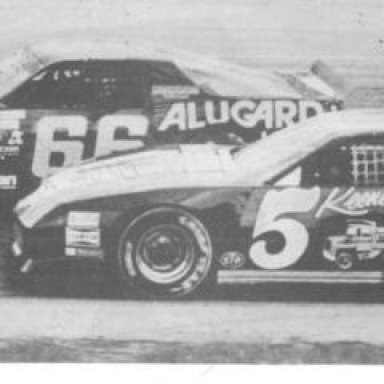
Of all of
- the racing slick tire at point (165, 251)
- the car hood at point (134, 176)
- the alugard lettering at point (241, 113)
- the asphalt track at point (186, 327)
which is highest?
the alugard lettering at point (241, 113)

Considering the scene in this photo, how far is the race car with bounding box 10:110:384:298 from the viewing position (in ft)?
11.7

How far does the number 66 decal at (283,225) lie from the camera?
142 inches

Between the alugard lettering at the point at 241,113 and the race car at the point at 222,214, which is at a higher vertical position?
the alugard lettering at the point at 241,113

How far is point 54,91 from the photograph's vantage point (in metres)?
3.69

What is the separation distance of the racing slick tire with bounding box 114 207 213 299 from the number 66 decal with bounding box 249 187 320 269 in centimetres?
31

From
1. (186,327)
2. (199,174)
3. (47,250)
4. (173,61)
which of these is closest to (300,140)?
(199,174)

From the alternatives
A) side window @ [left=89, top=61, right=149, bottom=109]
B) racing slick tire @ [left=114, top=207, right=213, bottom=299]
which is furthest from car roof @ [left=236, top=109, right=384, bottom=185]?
side window @ [left=89, top=61, right=149, bottom=109]

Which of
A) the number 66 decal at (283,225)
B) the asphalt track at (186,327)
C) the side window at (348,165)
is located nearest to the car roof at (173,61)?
the side window at (348,165)

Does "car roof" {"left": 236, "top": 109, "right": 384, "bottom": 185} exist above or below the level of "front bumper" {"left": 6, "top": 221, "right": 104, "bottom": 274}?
above

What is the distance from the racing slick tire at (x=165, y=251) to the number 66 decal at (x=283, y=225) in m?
0.31

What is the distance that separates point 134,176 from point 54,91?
717 mm

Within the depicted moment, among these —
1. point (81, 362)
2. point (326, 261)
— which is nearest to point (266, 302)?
point (326, 261)

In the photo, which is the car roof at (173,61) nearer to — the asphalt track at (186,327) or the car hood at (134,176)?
the car hood at (134,176)

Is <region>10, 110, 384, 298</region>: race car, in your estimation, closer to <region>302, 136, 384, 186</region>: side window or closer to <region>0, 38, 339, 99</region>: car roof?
<region>302, 136, 384, 186</region>: side window
